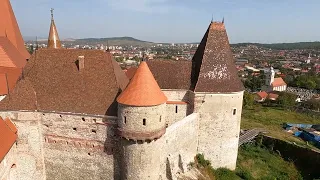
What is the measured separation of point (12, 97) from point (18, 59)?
658 cm

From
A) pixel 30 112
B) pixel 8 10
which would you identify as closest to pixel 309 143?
pixel 30 112

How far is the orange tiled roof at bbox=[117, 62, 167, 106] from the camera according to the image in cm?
1822

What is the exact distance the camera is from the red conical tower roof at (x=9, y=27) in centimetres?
2730

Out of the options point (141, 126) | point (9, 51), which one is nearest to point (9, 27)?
point (9, 51)

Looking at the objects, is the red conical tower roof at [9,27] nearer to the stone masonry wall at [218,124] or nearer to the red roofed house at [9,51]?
the red roofed house at [9,51]

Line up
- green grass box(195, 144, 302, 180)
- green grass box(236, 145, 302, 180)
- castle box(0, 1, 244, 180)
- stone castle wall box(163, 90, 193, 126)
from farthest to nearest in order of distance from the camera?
green grass box(236, 145, 302, 180) → stone castle wall box(163, 90, 193, 126) → green grass box(195, 144, 302, 180) → castle box(0, 1, 244, 180)

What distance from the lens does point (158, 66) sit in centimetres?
2722

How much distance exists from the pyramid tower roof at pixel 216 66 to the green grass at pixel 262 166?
8988 mm

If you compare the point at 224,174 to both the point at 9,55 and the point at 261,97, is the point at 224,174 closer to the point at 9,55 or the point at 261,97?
the point at 9,55

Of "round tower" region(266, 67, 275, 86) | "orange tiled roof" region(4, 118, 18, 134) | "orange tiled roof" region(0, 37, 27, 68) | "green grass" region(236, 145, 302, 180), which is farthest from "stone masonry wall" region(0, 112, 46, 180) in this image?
"round tower" region(266, 67, 275, 86)

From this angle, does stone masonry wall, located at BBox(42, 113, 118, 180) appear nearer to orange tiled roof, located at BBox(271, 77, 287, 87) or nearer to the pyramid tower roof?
the pyramid tower roof

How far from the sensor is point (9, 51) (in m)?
25.6

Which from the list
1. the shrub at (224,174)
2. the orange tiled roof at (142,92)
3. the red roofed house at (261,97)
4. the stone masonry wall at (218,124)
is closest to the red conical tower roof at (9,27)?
the orange tiled roof at (142,92)

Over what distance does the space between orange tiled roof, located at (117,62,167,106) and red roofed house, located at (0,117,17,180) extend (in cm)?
779
